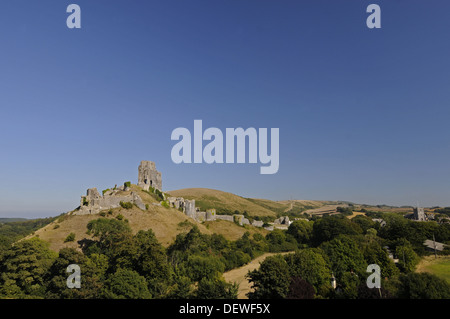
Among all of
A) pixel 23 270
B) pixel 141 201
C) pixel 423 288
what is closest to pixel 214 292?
pixel 423 288

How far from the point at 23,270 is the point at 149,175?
65.1 m

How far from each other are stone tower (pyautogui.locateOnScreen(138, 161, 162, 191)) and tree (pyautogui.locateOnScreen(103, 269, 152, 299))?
66.8 metres

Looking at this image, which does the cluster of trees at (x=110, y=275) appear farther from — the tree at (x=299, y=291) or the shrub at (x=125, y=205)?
the shrub at (x=125, y=205)

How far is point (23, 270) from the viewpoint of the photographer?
28.6m

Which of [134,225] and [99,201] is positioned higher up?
[99,201]

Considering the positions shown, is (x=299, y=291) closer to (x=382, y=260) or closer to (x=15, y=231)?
(x=382, y=260)

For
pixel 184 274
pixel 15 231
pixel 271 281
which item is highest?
pixel 271 281

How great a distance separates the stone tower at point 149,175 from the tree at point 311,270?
70.1m

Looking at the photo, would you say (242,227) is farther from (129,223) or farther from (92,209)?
(92,209)
